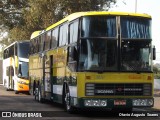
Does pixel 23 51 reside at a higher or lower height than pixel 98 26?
lower

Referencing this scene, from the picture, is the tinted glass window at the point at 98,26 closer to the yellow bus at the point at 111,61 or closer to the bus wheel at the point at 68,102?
the yellow bus at the point at 111,61

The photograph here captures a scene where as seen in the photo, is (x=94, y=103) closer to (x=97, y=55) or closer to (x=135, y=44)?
(x=97, y=55)

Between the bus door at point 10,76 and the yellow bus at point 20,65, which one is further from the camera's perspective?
the bus door at point 10,76

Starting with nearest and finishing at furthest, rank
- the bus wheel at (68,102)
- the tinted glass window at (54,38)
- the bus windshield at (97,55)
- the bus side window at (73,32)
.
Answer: the bus windshield at (97,55)
the bus side window at (73,32)
the bus wheel at (68,102)
the tinted glass window at (54,38)

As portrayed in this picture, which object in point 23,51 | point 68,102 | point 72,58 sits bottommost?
point 68,102

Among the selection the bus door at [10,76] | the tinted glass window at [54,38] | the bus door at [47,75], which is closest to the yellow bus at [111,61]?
the tinted glass window at [54,38]

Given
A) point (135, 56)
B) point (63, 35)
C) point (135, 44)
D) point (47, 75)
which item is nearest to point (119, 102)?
point (135, 56)

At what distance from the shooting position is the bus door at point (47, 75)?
22.2 meters

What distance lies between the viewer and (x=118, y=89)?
16.5 m

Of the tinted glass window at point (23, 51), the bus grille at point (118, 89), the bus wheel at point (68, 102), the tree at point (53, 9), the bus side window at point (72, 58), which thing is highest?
the tree at point (53, 9)

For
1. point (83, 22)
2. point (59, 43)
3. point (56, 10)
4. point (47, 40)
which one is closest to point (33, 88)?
point (47, 40)

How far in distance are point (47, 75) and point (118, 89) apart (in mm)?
6646

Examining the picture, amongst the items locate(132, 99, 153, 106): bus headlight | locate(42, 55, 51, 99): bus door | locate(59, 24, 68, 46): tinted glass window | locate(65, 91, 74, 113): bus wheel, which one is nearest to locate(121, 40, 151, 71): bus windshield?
locate(132, 99, 153, 106): bus headlight

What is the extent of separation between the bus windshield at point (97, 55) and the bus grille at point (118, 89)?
55 centimetres
